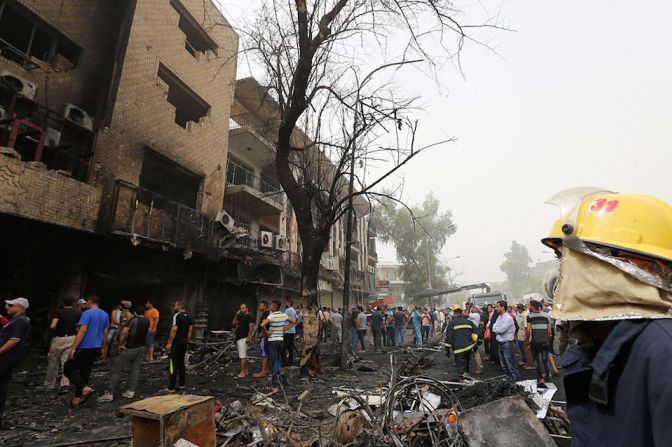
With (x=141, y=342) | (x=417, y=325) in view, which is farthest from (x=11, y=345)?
(x=417, y=325)

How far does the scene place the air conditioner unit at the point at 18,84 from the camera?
7.94m

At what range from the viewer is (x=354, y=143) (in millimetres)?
10312

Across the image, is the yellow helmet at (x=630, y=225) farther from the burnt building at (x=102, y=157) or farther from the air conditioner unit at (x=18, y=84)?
the air conditioner unit at (x=18, y=84)

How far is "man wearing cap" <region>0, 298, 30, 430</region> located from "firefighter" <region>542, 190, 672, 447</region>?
21.1 feet

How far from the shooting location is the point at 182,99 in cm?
1465

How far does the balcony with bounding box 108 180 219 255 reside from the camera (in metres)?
9.90

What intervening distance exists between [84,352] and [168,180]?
9.55 meters

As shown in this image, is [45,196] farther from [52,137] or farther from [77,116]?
[77,116]

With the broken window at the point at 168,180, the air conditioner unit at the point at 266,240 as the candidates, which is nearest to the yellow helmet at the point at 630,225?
the broken window at the point at 168,180

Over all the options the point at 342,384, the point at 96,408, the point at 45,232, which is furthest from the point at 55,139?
the point at 342,384

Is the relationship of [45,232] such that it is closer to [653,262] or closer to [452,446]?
[452,446]

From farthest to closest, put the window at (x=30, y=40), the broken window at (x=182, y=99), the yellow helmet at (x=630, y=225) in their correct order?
the broken window at (x=182, y=99), the window at (x=30, y=40), the yellow helmet at (x=630, y=225)

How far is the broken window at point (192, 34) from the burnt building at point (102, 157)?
0.28 ft

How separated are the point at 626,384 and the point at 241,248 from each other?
14.5m
